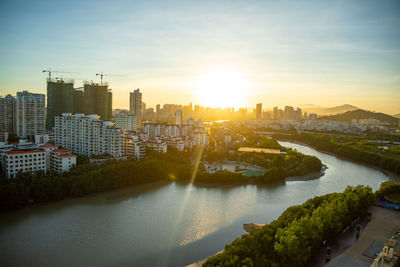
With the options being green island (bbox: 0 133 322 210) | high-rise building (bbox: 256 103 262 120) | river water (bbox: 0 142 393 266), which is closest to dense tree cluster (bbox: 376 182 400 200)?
river water (bbox: 0 142 393 266)

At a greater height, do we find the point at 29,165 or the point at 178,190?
the point at 29,165

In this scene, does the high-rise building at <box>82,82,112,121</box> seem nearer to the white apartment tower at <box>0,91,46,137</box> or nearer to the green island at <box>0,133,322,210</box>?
the white apartment tower at <box>0,91,46,137</box>

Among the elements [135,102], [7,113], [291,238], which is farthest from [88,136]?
[135,102]

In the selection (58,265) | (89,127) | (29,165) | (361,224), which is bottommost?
(58,265)

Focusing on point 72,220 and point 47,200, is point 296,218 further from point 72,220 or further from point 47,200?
point 47,200

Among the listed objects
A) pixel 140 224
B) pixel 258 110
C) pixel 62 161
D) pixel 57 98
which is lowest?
pixel 140 224

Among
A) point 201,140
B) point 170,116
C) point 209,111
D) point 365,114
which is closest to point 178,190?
point 201,140

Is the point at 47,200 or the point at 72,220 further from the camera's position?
the point at 47,200

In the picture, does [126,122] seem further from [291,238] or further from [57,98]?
[291,238]
